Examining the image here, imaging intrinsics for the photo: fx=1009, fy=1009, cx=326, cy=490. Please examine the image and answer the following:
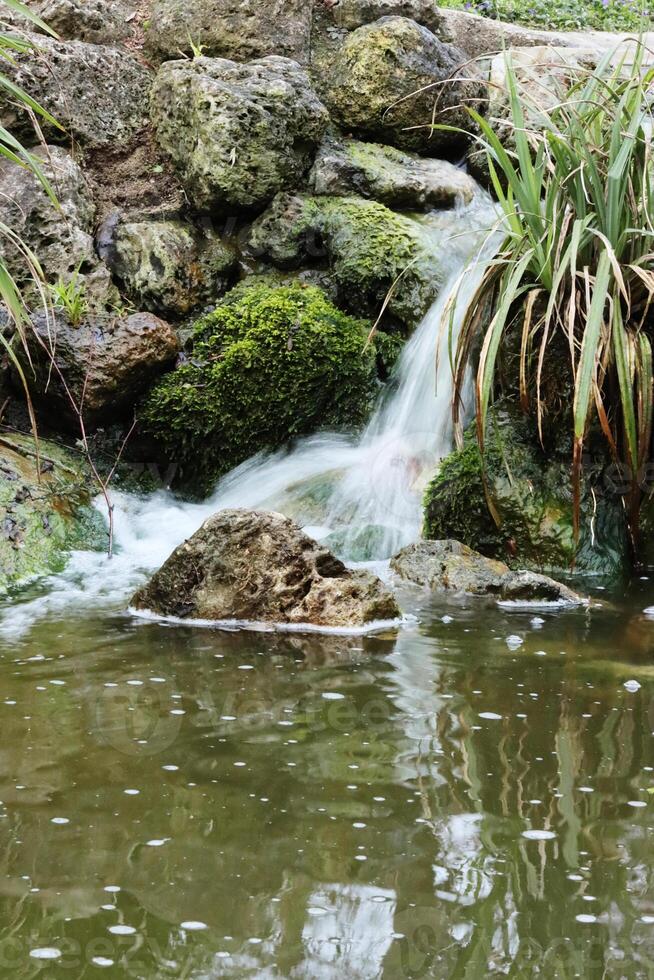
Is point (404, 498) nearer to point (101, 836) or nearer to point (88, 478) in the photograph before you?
point (88, 478)

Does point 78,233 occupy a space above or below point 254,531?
above

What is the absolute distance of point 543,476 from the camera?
16.9 feet

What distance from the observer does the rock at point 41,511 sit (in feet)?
16.1

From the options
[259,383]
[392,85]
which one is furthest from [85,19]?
[259,383]

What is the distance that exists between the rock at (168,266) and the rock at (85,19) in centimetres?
189

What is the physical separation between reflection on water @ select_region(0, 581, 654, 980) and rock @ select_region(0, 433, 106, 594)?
117 cm

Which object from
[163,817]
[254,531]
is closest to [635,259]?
[254,531]

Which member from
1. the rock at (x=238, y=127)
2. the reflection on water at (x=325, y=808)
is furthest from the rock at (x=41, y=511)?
the rock at (x=238, y=127)

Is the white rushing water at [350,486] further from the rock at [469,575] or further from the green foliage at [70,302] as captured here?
the green foliage at [70,302]

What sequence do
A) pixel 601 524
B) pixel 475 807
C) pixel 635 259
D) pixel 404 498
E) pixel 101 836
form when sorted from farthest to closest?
pixel 404 498
pixel 601 524
pixel 635 259
pixel 475 807
pixel 101 836

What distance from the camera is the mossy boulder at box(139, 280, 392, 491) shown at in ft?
19.9

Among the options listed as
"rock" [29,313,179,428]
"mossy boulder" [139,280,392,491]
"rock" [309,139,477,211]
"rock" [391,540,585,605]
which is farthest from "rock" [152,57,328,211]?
"rock" [391,540,585,605]

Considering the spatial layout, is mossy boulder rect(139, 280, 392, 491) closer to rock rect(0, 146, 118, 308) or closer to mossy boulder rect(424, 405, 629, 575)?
rock rect(0, 146, 118, 308)

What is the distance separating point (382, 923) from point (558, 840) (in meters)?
0.53
